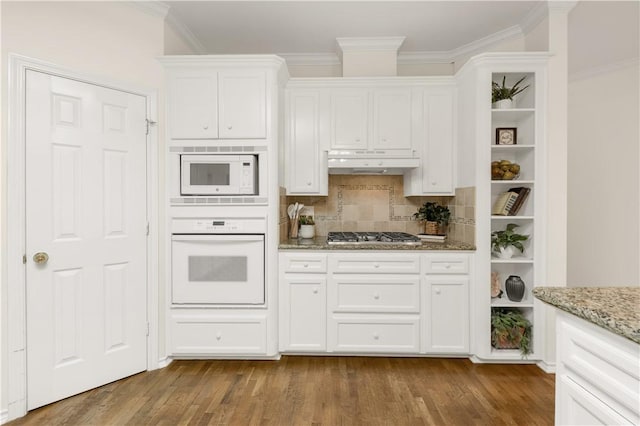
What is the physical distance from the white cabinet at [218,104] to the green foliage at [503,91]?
1.93 meters

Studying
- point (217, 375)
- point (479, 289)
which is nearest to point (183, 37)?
point (217, 375)

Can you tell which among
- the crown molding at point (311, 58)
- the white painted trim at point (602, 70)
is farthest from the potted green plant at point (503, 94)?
the white painted trim at point (602, 70)

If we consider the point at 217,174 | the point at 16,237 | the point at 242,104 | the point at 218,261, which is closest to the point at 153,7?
the point at 242,104

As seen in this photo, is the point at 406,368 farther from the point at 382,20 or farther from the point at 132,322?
the point at 382,20

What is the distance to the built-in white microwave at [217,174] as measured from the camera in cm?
279

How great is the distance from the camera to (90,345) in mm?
2416

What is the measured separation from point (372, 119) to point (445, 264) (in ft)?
4.77

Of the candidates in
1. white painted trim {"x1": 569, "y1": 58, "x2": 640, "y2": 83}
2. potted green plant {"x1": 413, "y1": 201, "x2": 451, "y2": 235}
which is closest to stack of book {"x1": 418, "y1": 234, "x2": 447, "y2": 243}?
potted green plant {"x1": 413, "y1": 201, "x2": 451, "y2": 235}

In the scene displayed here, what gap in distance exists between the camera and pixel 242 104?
2.82 metres

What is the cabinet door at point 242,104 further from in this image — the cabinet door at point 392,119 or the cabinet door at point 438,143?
the cabinet door at point 438,143

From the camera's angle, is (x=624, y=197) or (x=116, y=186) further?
(x=624, y=197)

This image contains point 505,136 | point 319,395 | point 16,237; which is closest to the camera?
point 16,237

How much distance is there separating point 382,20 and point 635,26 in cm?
236

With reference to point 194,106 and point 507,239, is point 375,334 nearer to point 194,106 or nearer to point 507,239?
point 507,239
